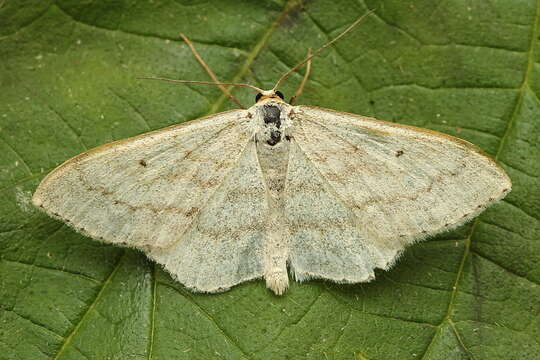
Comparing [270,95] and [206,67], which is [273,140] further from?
[206,67]

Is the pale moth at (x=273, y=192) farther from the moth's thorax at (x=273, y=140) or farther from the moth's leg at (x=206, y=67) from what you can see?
the moth's leg at (x=206, y=67)

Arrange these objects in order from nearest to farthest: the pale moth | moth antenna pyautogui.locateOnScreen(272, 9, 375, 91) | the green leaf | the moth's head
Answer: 1. the pale moth
2. the green leaf
3. the moth's head
4. moth antenna pyautogui.locateOnScreen(272, 9, 375, 91)

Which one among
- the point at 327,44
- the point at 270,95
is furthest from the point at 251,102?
the point at 327,44

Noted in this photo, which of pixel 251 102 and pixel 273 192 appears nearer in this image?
pixel 273 192

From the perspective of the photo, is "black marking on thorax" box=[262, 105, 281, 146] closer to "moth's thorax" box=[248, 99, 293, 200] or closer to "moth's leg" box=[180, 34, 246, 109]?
"moth's thorax" box=[248, 99, 293, 200]

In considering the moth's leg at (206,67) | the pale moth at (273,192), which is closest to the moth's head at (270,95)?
the pale moth at (273,192)

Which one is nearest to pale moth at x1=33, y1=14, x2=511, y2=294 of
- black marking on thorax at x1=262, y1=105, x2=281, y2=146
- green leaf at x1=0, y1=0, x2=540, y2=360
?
black marking on thorax at x1=262, y1=105, x2=281, y2=146

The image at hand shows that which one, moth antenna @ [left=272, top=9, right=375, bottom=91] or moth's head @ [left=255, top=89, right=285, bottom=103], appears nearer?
moth's head @ [left=255, top=89, right=285, bottom=103]
